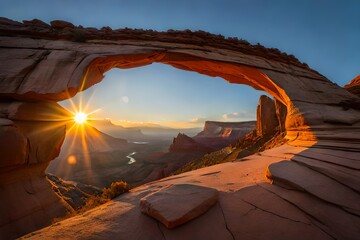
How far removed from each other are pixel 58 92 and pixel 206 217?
5.61 meters

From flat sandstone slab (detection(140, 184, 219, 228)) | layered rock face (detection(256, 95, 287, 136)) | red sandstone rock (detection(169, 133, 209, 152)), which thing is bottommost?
red sandstone rock (detection(169, 133, 209, 152))

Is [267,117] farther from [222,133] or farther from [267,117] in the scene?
[222,133]

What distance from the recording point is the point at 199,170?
16.4 ft

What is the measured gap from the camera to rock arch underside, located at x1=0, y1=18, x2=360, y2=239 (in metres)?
2.08

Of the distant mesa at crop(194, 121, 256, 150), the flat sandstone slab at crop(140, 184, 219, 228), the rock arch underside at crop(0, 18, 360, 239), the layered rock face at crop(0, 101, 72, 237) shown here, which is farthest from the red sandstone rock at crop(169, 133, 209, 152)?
the flat sandstone slab at crop(140, 184, 219, 228)

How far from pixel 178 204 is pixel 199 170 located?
9.32 feet

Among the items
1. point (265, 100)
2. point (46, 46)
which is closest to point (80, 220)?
point (46, 46)

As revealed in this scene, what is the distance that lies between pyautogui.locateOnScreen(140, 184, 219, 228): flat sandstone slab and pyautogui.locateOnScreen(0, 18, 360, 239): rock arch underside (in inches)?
3.5

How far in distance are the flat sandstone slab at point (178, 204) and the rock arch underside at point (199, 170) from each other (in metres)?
0.09

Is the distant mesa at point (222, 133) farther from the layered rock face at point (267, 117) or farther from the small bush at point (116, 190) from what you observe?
the small bush at point (116, 190)

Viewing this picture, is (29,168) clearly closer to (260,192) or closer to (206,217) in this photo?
(206,217)

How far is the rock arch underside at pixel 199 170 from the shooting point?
2078 millimetres

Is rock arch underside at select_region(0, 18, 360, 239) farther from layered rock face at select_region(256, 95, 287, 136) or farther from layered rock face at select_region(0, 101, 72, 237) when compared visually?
layered rock face at select_region(256, 95, 287, 136)

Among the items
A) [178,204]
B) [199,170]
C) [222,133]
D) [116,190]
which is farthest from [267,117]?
[222,133]
